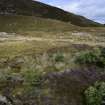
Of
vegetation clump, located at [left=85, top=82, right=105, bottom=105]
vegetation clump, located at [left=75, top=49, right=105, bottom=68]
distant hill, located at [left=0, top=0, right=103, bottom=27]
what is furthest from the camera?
distant hill, located at [left=0, top=0, right=103, bottom=27]

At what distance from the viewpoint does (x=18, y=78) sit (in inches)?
1014

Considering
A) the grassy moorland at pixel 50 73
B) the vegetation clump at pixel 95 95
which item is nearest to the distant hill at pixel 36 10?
the grassy moorland at pixel 50 73

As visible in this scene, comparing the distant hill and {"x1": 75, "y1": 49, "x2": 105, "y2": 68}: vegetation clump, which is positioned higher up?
the distant hill

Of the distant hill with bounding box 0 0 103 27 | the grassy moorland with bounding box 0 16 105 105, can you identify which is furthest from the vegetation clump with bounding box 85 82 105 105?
the distant hill with bounding box 0 0 103 27

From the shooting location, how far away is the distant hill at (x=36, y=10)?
287ft

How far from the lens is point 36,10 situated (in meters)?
93.0

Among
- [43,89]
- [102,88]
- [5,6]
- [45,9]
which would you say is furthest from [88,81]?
[45,9]

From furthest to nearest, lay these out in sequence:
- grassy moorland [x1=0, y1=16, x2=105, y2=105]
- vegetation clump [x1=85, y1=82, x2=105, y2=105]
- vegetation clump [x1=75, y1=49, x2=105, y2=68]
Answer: vegetation clump [x1=75, y1=49, x2=105, y2=68] → grassy moorland [x1=0, y1=16, x2=105, y2=105] → vegetation clump [x1=85, y1=82, x2=105, y2=105]

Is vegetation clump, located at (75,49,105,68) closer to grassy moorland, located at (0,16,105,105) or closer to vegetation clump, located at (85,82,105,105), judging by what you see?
grassy moorland, located at (0,16,105,105)

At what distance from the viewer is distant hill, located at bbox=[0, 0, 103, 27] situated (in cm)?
8744

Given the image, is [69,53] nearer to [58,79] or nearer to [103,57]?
[103,57]

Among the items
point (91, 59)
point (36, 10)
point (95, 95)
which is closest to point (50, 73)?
point (95, 95)

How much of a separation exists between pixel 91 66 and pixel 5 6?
197ft

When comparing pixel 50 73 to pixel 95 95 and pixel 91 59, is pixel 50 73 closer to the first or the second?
pixel 95 95
